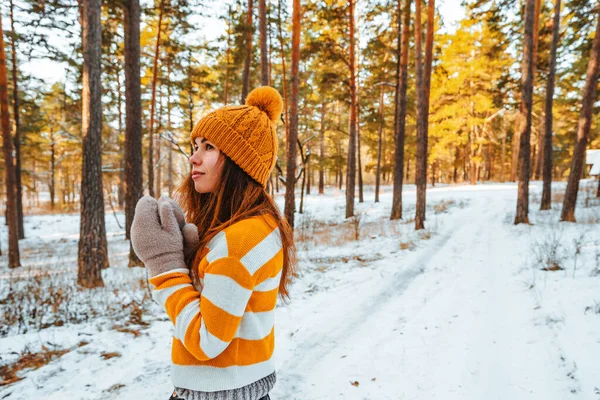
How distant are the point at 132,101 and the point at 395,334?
26.5ft

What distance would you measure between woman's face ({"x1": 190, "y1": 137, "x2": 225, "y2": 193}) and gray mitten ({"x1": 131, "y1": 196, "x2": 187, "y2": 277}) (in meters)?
0.23

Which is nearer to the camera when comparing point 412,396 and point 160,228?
point 160,228

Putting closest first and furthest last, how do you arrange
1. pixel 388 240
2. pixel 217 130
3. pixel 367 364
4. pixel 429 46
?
pixel 217 130, pixel 367 364, pixel 388 240, pixel 429 46

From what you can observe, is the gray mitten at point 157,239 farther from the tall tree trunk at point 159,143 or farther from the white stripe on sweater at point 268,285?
the tall tree trunk at point 159,143

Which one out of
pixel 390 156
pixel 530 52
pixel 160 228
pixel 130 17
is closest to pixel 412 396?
pixel 160 228

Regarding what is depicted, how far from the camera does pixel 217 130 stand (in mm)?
A: 1390

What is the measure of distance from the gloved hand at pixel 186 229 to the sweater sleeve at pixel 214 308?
0.22 m

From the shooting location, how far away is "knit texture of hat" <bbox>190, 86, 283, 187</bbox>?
4.52 feet

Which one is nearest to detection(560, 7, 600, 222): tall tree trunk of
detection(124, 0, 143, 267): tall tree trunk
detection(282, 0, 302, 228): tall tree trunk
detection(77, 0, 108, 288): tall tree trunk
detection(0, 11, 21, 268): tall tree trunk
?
detection(282, 0, 302, 228): tall tree trunk

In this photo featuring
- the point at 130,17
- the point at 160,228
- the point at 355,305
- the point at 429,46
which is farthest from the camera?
the point at 429,46

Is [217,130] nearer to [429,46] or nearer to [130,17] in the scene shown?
[130,17]

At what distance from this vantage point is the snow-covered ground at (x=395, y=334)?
3006 mm

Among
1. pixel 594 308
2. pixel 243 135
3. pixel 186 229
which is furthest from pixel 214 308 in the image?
pixel 594 308

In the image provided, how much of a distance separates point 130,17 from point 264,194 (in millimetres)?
8926
